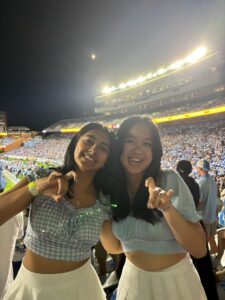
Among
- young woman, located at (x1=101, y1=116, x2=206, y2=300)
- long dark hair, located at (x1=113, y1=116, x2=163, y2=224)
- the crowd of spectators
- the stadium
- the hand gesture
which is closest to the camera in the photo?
the hand gesture

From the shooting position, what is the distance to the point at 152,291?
1524 mm

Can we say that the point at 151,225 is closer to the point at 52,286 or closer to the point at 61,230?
the point at 61,230

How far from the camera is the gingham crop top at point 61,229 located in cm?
150

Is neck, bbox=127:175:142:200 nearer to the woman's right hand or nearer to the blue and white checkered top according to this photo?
the blue and white checkered top

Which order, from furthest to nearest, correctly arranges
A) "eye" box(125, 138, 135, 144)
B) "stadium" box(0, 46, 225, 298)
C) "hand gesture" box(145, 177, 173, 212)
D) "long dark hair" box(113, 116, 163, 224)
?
"stadium" box(0, 46, 225, 298) < "eye" box(125, 138, 135, 144) < "long dark hair" box(113, 116, 163, 224) < "hand gesture" box(145, 177, 173, 212)

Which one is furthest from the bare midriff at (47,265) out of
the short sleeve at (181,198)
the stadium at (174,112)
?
the stadium at (174,112)

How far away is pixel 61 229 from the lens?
150 centimetres

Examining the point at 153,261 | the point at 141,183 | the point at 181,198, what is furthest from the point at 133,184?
the point at 153,261

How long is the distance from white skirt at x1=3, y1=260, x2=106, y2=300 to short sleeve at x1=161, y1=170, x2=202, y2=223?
70 cm

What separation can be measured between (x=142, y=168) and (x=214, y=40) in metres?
38.9

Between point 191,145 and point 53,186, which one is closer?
point 53,186

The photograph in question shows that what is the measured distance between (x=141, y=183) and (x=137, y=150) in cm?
23

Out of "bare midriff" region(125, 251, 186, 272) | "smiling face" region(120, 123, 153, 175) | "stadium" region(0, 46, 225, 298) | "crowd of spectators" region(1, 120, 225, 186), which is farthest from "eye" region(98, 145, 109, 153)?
"crowd of spectators" region(1, 120, 225, 186)

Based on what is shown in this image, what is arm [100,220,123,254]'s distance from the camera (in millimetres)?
1730
